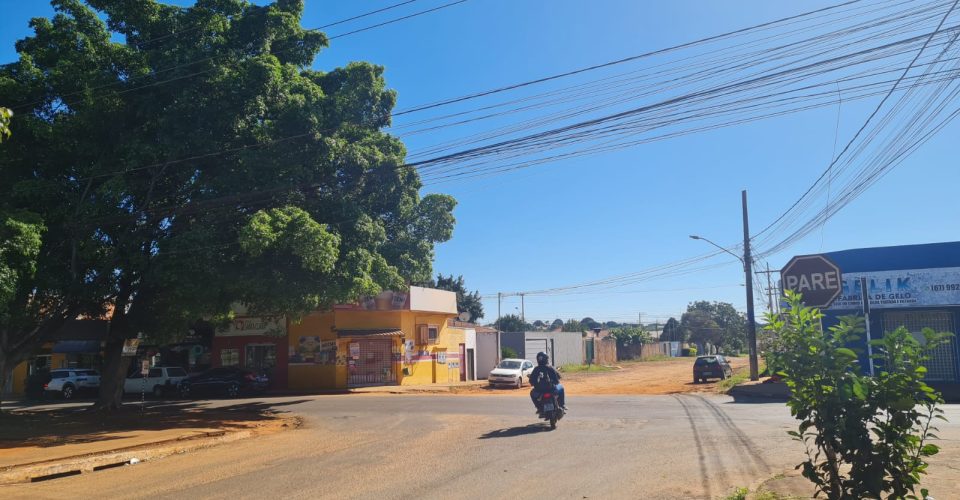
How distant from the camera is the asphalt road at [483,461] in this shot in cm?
874

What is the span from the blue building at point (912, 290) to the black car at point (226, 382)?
2657 cm

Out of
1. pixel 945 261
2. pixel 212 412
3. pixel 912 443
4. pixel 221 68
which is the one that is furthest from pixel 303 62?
pixel 945 261

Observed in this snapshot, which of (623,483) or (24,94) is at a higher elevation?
(24,94)

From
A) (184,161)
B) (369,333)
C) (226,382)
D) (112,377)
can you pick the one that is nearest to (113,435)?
(184,161)

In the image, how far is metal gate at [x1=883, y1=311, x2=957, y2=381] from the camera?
2556 cm

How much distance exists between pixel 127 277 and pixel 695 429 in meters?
17.4

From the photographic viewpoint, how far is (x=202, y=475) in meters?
10.3

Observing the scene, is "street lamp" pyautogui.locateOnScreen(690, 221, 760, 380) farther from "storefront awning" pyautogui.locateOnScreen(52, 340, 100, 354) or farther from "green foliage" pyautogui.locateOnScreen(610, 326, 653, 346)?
"green foliage" pyautogui.locateOnScreen(610, 326, 653, 346)

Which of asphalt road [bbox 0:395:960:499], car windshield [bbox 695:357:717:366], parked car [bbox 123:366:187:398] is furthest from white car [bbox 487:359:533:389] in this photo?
parked car [bbox 123:366:187:398]

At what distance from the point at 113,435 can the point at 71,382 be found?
73.5 ft

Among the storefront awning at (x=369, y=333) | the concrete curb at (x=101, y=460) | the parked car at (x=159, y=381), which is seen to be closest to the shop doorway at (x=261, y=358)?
the parked car at (x=159, y=381)

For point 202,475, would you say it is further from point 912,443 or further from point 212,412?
point 212,412

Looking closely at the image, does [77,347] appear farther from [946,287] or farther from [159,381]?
[946,287]

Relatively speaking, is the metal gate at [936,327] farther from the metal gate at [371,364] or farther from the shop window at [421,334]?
the metal gate at [371,364]
